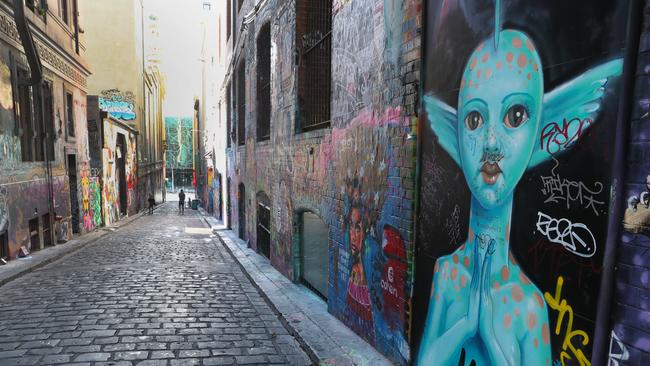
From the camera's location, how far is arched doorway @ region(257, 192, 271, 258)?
11.2m

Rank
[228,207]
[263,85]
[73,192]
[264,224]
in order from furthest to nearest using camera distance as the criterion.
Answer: [228,207]
[73,192]
[263,85]
[264,224]

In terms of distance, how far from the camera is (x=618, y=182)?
81.4 inches

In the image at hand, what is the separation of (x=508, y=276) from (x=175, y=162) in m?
86.3

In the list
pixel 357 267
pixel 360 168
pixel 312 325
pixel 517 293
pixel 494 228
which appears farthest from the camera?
pixel 312 325

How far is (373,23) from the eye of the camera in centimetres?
491

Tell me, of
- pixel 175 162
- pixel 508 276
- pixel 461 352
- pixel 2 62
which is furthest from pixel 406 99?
pixel 175 162

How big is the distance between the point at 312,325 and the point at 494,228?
144 inches

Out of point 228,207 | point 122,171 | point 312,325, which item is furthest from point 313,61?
point 122,171

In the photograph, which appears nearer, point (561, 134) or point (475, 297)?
point (561, 134)

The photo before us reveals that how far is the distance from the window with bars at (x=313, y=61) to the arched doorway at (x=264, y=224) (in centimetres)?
376

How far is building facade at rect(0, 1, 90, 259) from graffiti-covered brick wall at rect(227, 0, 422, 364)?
7304 mm

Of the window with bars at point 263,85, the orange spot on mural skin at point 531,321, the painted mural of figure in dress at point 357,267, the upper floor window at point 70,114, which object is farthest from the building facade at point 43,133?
the orange spot on mural skin at point 531,321

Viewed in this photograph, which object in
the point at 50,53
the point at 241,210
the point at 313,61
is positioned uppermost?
→ the point at 50,53

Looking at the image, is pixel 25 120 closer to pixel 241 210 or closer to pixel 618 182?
pixel 241 210
